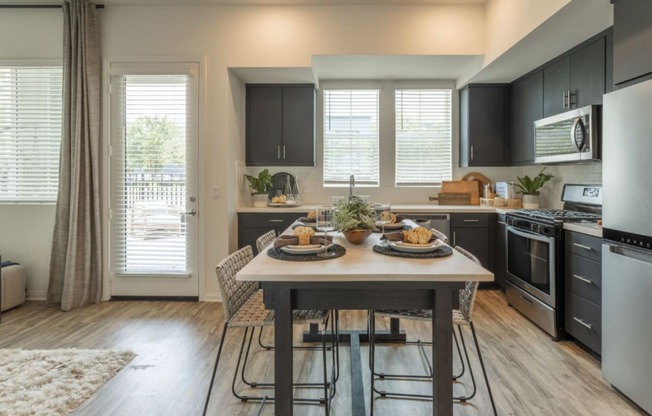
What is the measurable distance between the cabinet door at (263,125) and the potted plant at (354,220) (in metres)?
2.41

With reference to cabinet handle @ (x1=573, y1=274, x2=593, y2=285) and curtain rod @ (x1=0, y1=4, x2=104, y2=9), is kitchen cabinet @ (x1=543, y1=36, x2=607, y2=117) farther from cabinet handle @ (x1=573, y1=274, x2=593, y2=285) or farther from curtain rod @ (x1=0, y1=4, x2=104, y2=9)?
curtain rod @ (x1=0, y1=4, x2=104, y2=9)

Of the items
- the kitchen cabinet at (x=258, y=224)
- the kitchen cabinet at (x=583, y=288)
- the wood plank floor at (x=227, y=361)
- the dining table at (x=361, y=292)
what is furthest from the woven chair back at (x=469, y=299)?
the kitchen cabinet at (x=258, y=224)

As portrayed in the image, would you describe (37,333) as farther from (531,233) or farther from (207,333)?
(531,233)

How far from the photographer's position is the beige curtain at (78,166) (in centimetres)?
365

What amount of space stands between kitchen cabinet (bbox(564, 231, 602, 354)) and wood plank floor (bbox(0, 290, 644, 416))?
0.54ft

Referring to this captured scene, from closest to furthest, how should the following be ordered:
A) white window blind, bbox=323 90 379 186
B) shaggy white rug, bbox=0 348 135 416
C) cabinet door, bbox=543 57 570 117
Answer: shaggy white rug, bbox=0 348 135 416 < cabinet door, bbox=543 57 570 117 < white window blind, bbox=323 90 379 186

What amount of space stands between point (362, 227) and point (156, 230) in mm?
2598

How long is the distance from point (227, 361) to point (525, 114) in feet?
12.4

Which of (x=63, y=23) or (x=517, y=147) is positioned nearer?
(x=63, y=23)

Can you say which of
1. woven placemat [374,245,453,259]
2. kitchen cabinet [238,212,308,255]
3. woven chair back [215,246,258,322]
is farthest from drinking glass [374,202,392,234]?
kitchen cabinet [238,212,308,255]

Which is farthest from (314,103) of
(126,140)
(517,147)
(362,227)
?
(362,227)

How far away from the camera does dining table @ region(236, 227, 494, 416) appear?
4.80 ft

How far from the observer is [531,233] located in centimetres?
319

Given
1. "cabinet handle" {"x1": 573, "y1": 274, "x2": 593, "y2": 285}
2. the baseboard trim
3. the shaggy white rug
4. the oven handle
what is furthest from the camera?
the baseboard trim
